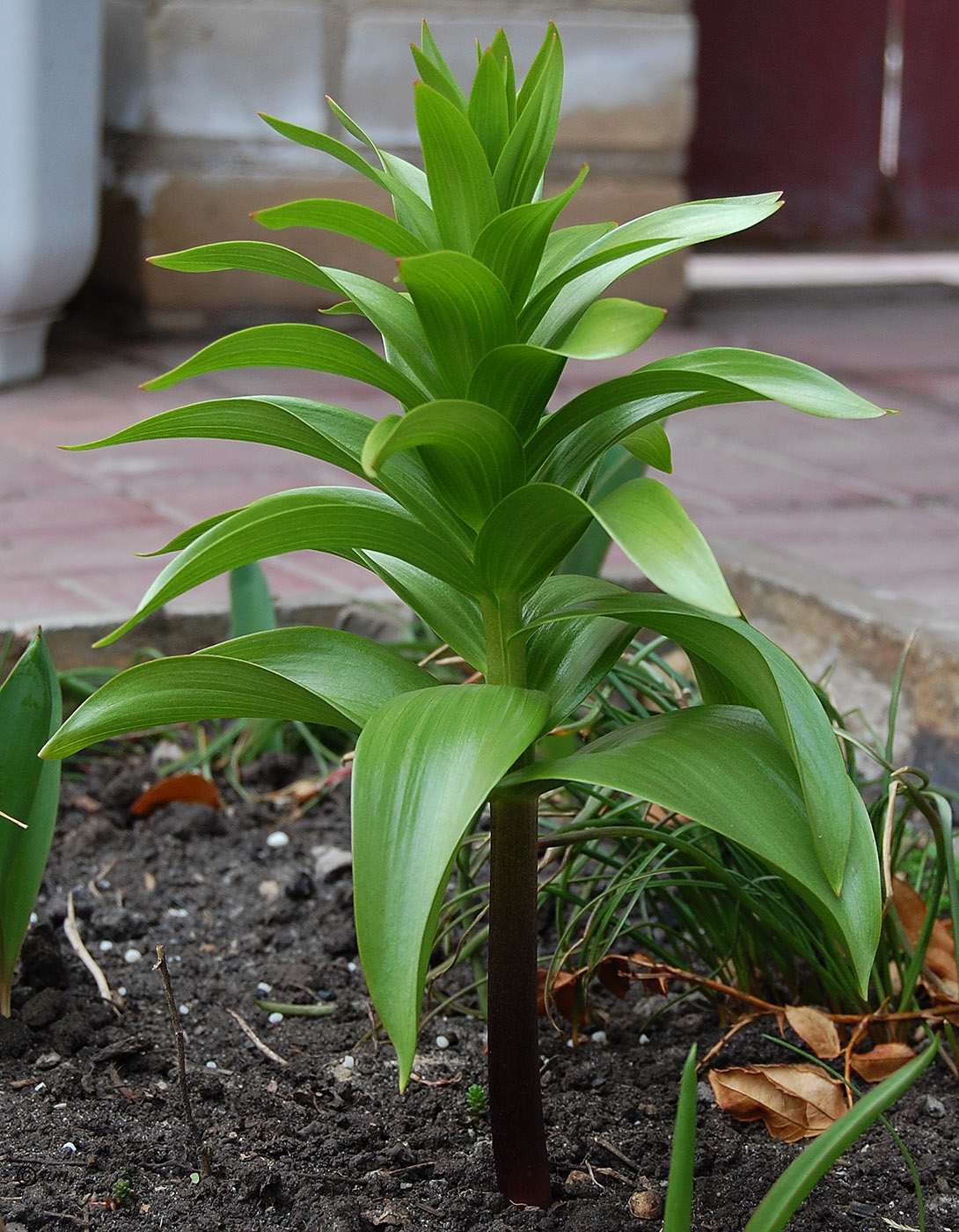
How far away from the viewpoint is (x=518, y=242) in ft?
2.58

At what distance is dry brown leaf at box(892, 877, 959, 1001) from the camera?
1.22 meters

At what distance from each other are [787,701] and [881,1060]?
44 cm

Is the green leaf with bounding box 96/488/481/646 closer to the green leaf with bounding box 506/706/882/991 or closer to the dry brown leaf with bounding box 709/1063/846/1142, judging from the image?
the green leaf with bounding box 506/706/882/991

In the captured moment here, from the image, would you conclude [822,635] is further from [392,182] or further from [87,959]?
[392,182]

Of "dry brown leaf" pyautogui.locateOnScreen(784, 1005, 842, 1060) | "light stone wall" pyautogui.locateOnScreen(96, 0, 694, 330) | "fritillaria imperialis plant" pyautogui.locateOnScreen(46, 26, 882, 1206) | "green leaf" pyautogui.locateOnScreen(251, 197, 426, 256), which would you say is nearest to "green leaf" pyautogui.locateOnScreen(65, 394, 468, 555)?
"fritillaria imperialis plant" pyautogui.locateOnScreen(46, 26, 882, 1206)

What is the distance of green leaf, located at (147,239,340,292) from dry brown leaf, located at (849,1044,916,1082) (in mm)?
684

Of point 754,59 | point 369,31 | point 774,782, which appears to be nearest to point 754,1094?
point 774,782

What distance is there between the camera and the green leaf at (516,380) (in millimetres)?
773

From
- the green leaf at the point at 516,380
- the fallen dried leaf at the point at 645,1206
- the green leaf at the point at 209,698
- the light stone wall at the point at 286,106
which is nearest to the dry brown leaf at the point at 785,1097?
the fallen dried leaf at the point at 645,1206

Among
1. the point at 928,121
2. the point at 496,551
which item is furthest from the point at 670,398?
the point at 928,121

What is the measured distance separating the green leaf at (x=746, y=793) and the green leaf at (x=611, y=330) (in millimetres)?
215

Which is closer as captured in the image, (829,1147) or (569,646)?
(829,1147)

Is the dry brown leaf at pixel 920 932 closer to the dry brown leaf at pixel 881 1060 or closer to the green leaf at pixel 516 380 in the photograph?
the dry brown leaf at pixel 881 1060

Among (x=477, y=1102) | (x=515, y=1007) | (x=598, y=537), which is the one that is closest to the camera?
(x=515, y=1007)
